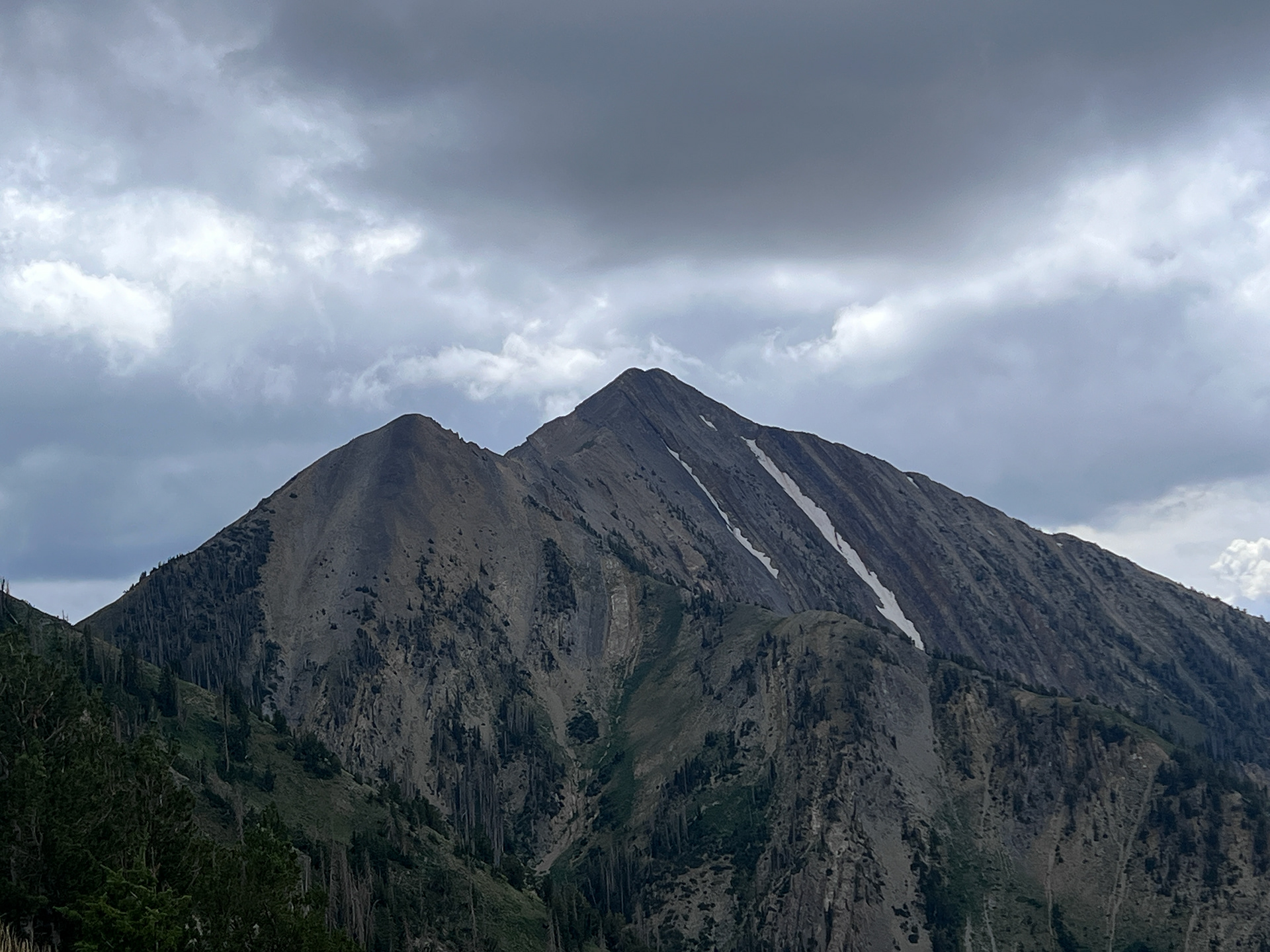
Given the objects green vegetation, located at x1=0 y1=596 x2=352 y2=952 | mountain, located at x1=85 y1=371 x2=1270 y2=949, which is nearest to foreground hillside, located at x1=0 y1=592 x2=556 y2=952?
green vegetation, located at x1=0 y1=596 x2=352 y2=952

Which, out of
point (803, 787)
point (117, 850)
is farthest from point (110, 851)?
point (803, 787)

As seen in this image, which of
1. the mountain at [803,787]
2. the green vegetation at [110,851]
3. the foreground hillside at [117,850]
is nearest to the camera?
the foreground hillside at [117,850]

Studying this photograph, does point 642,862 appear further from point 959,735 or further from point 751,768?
point 959,735

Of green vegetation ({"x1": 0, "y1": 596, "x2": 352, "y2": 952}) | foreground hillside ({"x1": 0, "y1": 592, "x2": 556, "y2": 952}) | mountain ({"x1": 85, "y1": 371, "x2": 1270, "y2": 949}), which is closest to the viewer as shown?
foreground hillside ({"x1": 0, "y1": 592, "x2": 556, "y2": 952})

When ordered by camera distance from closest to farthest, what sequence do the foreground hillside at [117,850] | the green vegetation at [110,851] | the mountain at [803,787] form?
1. the foreground hillside at [117,850]
2. the green vegetation at [110,851]
3. the mountain at [803,787]

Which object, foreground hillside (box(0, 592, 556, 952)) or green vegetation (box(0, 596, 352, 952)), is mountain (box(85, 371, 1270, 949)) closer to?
foreground hillside (box(0, 592, 556, 952))

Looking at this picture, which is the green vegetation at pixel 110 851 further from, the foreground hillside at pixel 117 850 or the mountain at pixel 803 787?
the mountain at pixel 803 787

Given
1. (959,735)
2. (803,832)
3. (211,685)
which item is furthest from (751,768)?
(211,685)

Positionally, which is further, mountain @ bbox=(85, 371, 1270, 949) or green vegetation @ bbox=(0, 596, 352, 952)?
mountain @ bbox=(85, 371, 1270, 949)

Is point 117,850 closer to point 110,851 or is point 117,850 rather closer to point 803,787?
point 110,851

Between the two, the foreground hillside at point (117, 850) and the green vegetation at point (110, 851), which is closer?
the foreground hillside at point (117, 850)

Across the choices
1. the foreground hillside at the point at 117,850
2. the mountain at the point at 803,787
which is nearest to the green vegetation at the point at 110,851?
the foreground hillside at the point at 117,850

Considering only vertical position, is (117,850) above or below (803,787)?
below

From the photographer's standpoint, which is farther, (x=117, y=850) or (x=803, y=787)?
(x=803, y=787)
